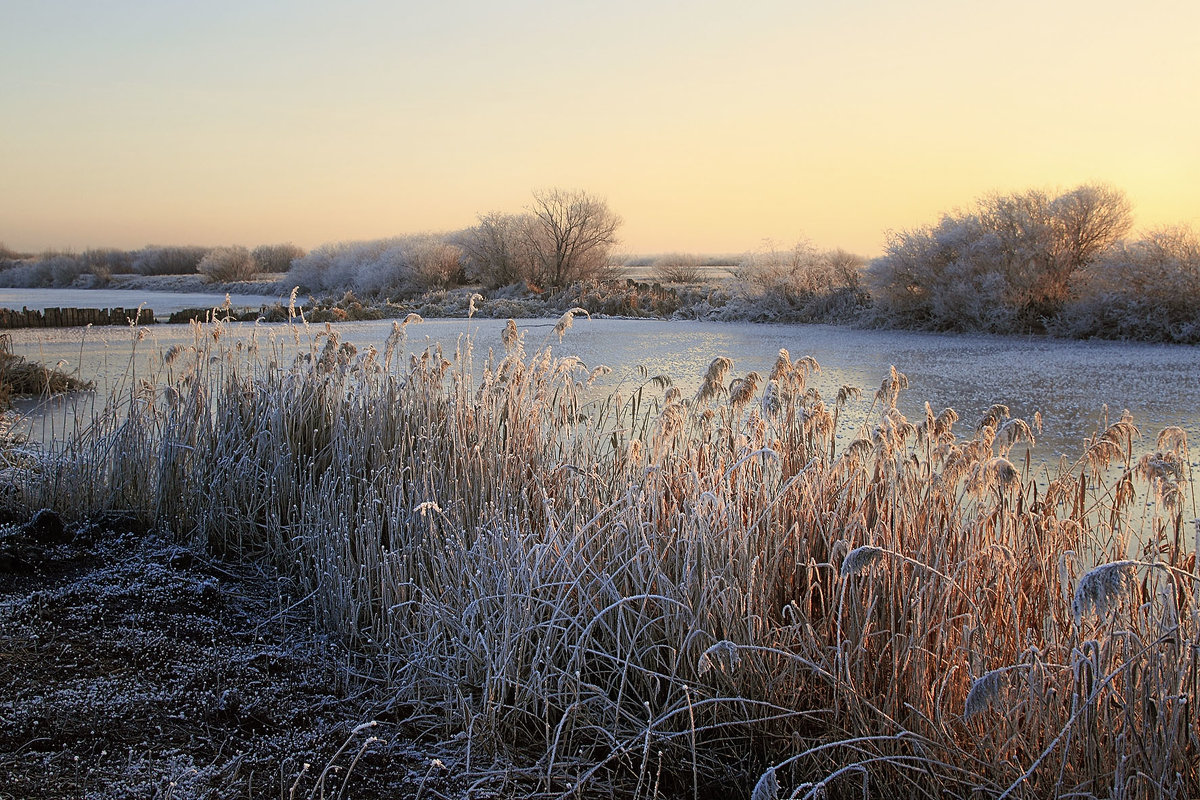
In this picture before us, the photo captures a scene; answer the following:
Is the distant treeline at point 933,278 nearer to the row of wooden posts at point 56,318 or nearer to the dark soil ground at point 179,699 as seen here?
the row of wooden posts at point 56,318

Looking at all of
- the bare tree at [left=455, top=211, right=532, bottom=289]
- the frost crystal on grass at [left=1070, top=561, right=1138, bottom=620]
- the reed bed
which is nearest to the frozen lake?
the reed bed

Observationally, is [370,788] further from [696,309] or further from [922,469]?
[696,309]

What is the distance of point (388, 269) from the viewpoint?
89.8ft

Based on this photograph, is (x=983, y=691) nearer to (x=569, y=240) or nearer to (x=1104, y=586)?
(x=1104, y=586)

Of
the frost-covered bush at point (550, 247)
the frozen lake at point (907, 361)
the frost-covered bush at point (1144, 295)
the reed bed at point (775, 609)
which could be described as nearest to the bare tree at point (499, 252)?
the frost-covered bush at point (550, 247)

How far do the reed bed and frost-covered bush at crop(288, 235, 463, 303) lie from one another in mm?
23131

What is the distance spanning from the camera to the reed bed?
74.9 inches

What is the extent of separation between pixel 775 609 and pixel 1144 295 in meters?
12.9

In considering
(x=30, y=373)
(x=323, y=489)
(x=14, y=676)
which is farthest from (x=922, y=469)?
(x=30, y=373)

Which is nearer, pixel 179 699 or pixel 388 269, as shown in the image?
pixel 179 699

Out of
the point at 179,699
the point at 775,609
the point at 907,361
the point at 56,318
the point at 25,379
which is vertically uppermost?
the point at 56,318

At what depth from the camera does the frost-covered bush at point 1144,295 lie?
12422 millimetres

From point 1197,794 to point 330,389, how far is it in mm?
4084

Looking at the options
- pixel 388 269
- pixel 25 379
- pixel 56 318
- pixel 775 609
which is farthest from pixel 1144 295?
pixel 388 269
